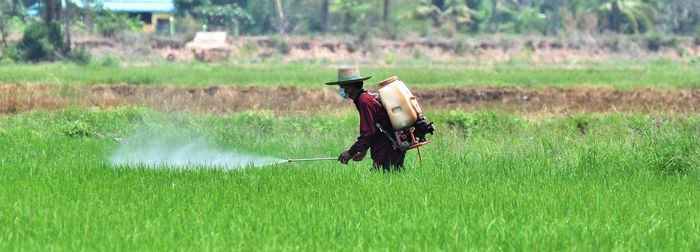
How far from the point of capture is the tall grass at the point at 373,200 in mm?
6688

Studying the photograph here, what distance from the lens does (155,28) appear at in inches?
2183

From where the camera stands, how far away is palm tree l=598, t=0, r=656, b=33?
165 feet

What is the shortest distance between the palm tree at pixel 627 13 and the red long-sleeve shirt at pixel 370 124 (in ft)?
138

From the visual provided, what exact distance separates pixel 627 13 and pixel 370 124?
43246 millimetres

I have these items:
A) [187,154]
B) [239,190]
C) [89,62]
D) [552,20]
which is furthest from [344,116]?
[552,20]

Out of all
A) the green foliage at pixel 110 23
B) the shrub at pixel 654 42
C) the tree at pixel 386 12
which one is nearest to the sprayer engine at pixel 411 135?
the green foliage at pixel 110 23

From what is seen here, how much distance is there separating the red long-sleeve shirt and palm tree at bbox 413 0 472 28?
142 ft

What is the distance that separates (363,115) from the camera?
885cm

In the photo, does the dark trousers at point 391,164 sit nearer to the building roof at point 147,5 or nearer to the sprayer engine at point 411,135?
the sprayer engine at point 411,135

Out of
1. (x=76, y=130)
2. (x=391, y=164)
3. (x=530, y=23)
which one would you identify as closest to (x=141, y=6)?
(x=530, y=23)

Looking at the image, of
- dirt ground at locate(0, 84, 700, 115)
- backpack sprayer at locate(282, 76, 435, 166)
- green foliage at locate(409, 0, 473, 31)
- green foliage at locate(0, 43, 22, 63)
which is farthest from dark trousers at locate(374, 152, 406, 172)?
green foliage at locate(409, 0, 473, 31)

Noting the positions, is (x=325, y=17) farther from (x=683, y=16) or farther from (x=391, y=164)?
(x=391, y=164)

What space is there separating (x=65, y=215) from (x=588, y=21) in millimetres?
42992

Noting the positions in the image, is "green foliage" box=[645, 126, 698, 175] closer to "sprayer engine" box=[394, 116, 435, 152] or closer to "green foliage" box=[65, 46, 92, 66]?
"sprayer engine" box=[394, 116, 435, 152]
